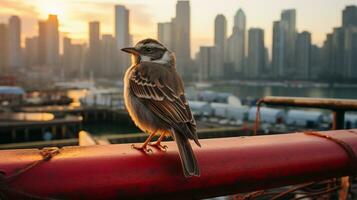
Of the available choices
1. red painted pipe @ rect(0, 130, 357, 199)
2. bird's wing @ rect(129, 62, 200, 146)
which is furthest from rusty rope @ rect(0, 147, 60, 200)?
bird's wing @ rect(129, 62, 200, 146)

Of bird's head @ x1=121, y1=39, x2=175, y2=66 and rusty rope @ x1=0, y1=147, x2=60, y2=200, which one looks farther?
bird's head @ x1=121, y1=39, x2=175, y2=66

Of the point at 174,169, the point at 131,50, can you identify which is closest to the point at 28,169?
the point at 174,169

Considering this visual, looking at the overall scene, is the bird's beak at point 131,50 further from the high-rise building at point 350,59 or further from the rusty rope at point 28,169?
the high-rise building at point 350,59

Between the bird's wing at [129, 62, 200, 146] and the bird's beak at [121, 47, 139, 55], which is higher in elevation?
the bird's beak at [121, 47, 139, 55]

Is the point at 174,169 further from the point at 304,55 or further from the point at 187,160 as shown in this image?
the point at 304,55

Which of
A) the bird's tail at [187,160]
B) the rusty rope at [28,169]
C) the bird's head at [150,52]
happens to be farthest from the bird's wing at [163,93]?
the rusty rope at [28,169]

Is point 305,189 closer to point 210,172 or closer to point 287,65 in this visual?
point 210,172

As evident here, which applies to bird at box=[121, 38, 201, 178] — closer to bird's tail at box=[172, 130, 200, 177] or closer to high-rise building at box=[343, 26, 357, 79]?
bird's tail at box=[172, 130, 200, 177]

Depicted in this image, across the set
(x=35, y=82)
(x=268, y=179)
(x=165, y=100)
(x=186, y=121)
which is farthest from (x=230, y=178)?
(x=35, y=82)
